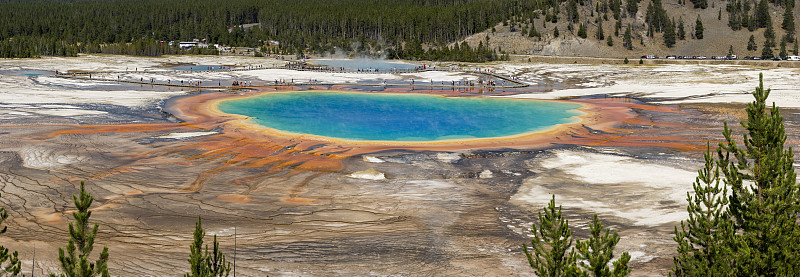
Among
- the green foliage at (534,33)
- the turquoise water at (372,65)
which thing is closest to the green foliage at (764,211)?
the turquoise water at (372,65)

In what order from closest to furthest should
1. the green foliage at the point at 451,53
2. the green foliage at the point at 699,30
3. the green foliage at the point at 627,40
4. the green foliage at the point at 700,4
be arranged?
the green foliage at the point at 451,53
the green foliage at the point at 627,40
the green foliage at the point at 699,30
the green foliage at the point at 700,4

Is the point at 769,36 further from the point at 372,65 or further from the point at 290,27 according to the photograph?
the point at 290,27

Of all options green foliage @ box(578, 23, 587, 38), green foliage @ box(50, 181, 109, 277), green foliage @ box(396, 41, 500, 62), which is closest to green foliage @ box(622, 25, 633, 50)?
green foliage @ box(578, 23, 587, 38)

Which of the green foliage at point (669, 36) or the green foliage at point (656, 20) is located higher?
the green foliage at point (656, 20)

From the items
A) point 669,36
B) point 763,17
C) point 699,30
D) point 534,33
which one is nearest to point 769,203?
point 534,33

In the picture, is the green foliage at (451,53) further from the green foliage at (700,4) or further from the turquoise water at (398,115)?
the turquoise water at (398,115)

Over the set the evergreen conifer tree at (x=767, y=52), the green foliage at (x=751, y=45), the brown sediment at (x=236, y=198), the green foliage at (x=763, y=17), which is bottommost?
the brown sediment at (x=236, y=198)
